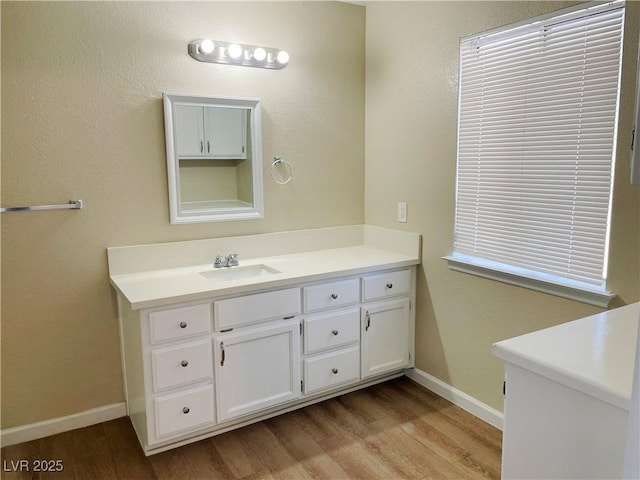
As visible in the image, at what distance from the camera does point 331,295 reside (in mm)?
2576

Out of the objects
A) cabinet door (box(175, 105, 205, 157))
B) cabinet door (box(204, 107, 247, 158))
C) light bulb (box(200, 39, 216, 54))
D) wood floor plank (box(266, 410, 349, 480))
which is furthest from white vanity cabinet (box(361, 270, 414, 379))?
light bulb (box(200, 39, 216, 54))

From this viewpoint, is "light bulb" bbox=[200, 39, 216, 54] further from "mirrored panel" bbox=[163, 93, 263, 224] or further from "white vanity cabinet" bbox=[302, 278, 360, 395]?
"white vanity cabinet" bbox=[302, 278, 360, 395]

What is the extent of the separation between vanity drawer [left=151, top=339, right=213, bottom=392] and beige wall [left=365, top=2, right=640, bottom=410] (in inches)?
52.3

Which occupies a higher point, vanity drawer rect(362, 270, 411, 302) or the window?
the window

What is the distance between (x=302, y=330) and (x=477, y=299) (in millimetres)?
931

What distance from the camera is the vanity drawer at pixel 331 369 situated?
2564 mm

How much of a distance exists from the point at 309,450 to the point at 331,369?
460 mm

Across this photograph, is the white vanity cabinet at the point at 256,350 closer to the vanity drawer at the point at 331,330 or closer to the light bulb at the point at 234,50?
the vanity drawer at the point at 331,330

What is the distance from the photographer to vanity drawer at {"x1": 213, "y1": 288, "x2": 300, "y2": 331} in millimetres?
2258

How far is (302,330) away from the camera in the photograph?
98.7 inches

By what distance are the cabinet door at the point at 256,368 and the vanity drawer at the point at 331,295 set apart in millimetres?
140

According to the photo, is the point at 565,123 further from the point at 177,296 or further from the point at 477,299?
the point at 177,296

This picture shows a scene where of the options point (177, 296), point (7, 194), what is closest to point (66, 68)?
point (7, 194)

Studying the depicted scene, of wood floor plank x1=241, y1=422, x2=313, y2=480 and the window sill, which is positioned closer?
the window sill
